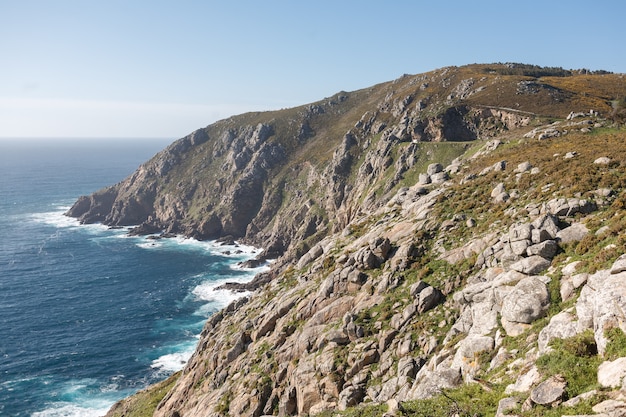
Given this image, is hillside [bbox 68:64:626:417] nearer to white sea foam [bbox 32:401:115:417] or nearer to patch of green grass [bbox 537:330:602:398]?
patch of green grass [bbox 537:330:602:398]

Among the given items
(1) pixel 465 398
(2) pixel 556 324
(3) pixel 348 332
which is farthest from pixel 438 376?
(3) pixel 348 332

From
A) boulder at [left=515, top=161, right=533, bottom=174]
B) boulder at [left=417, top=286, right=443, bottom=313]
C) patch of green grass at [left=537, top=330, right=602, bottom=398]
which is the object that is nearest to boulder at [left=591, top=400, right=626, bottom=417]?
patch of green grass at [left=537, top=330, right=602, bottom=398]

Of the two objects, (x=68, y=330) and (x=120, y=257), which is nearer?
(x=68, y=330)

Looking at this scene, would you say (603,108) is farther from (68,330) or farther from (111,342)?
(68,330)

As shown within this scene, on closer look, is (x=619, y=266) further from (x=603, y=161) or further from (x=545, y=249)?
(x=603, y=161)

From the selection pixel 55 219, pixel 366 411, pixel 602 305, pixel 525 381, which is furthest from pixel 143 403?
pixel 55 219

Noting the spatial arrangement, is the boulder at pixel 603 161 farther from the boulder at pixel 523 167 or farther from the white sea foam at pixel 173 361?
the white sea foam at pixel 173 361

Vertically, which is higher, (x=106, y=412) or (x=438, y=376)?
(x=438, y=376)

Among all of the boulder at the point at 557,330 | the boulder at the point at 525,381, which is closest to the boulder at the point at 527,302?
the boulder at the point at 557,330
